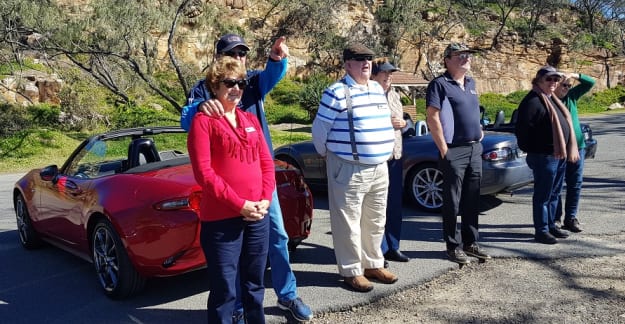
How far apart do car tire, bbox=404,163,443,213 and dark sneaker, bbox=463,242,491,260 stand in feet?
5.86

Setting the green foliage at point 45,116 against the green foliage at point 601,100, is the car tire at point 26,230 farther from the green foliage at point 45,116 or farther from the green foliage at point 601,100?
the green foliage at point 601,100

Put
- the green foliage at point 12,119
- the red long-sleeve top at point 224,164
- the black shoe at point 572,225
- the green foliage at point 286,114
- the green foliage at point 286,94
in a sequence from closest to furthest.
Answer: the red long-sleeve top at point 224,164, the black shoe at point 572,225, the green foliage at point 12,119, the green foliage at point 286,114, the green foliage at point 286,94

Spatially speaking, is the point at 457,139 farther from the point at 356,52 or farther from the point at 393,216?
the point at 356,52

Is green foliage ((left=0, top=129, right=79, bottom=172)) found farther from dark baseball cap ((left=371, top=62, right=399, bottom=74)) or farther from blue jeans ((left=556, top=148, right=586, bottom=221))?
blue jeans ((left=556, top=148, right=586, bottom=221))

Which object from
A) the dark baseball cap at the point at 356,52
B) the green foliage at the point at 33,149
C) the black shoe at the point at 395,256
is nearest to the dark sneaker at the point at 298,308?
the black shoe at the point at 395,256

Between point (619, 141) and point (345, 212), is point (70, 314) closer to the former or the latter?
point (345, 212)

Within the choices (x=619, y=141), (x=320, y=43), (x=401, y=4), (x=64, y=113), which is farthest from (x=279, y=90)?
(x=619, y=141)

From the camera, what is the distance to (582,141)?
546 cm

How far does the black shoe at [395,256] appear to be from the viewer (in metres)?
4.63

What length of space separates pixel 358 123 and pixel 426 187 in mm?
3009

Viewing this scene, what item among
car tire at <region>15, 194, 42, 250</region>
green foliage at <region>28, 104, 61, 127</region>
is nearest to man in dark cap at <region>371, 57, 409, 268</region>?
car tire at <region>15, 194, 42, 250</region>

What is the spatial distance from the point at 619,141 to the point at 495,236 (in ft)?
31.9

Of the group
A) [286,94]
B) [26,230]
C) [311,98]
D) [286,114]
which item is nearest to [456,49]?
[26,230]

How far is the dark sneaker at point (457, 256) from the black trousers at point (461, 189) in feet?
0.12
